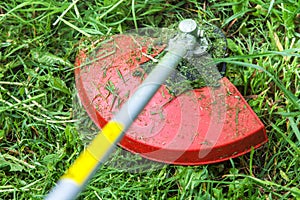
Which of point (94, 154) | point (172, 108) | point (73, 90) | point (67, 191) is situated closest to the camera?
point (67, 191)

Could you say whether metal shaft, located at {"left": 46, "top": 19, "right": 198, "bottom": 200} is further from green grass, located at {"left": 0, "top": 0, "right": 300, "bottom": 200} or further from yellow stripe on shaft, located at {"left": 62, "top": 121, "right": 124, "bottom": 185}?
green grass, located at {"left": 0, "top": 0, "right": 300, "bottom": 200}

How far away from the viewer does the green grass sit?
1.62 meters

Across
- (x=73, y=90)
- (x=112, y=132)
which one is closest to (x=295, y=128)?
(x=112, y=132)

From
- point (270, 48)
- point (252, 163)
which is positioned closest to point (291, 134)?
point (252, 163)

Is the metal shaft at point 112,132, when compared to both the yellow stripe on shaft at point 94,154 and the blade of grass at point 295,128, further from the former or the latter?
the blade of grass at point 295,128

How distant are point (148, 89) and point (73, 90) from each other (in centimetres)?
37

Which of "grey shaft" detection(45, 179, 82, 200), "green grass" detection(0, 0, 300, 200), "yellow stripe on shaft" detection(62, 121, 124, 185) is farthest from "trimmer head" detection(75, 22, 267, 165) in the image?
"grey shaft" detection(45, 179, 82, 200)

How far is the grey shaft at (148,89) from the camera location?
147cm

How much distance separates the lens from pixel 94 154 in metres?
1.39

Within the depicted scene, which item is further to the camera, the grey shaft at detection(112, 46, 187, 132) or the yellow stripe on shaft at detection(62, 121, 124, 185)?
the grey shaft at detection(112, 46, 187, 132)

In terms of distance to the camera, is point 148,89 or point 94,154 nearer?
point 94,154

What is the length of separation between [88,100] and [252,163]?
0.49 m

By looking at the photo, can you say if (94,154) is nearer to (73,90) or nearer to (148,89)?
(148,89)

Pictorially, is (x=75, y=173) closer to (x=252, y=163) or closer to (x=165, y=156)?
(x=165, y=156)
